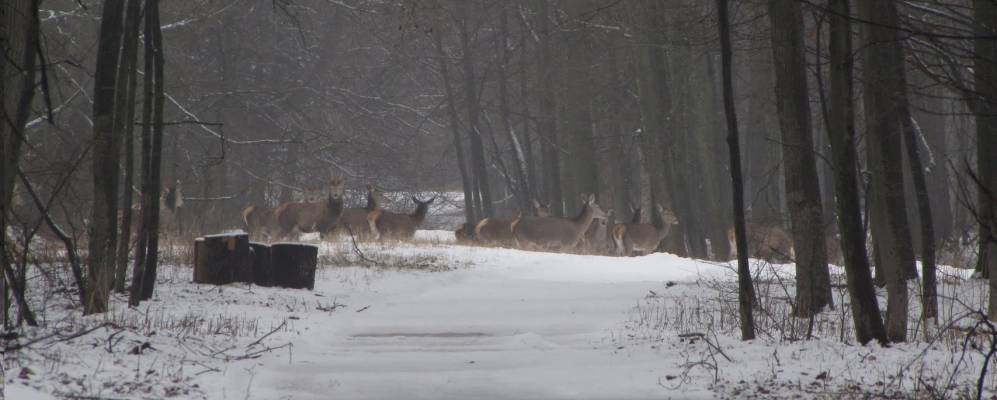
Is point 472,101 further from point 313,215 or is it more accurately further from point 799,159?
point 799,159

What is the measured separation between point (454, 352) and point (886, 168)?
424cm

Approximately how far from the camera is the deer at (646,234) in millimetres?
25672

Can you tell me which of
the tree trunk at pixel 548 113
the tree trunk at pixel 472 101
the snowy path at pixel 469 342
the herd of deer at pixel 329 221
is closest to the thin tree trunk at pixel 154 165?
the snowy path at pixel 469 342

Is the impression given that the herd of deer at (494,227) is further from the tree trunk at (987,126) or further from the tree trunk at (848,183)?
the tree trunk at (848,183)

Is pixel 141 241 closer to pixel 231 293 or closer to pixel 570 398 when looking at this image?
pixel 231 293

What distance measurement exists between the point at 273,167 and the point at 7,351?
2731 cm

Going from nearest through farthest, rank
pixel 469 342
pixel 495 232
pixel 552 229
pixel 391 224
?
1. pixel 469 342
2. pixel 552 229
3. pixel 391 224
4. pixel 495 232

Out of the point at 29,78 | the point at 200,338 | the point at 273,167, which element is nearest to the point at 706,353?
the point at 200,338

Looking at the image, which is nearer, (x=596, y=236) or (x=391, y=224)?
(x=391, y=224)

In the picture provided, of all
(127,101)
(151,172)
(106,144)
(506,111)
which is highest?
(506,111)

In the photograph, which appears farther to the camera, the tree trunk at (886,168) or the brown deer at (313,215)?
the brown deer at (313,215)

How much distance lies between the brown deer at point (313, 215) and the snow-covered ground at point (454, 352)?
33.6 feet

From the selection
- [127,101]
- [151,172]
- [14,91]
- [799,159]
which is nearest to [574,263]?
[799,159]

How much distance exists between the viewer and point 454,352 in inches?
362
